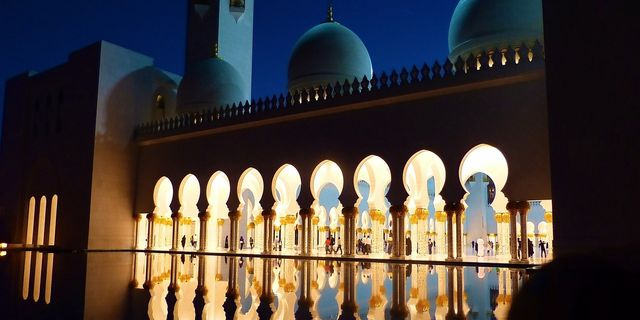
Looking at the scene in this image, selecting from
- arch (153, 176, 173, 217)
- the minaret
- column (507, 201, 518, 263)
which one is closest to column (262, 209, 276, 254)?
arch (153, 176, 173, 217)

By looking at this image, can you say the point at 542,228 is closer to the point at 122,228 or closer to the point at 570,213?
the point at 570,213

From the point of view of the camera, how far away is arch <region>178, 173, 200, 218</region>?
11492 millimetres

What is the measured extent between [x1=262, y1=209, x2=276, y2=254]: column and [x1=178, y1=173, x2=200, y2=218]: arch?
2.30 meters

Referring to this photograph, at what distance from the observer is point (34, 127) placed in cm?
1367

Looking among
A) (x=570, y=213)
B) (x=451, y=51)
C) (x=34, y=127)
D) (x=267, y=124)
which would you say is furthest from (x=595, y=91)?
(x=34, y=127)

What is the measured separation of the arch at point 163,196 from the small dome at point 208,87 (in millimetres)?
1817

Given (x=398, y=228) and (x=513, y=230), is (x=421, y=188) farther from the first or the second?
(x=513, y=230)

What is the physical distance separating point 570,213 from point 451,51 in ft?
15.4

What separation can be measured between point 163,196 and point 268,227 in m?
3.43

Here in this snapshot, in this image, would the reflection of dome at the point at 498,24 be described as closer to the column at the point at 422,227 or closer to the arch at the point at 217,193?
the column at the point at 422,227

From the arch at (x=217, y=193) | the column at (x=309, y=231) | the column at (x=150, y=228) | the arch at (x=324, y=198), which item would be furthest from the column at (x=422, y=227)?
the column at (x=150, y=228)

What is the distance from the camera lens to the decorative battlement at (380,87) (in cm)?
755

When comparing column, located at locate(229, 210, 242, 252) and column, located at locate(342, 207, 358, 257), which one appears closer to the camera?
column, located at locate(342, 207, 358, 257)

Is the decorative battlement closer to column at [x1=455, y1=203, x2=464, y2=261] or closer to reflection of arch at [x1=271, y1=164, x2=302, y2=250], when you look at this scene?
reflection of arch at [x1=271, y1=164, x2=302, y2=250]
